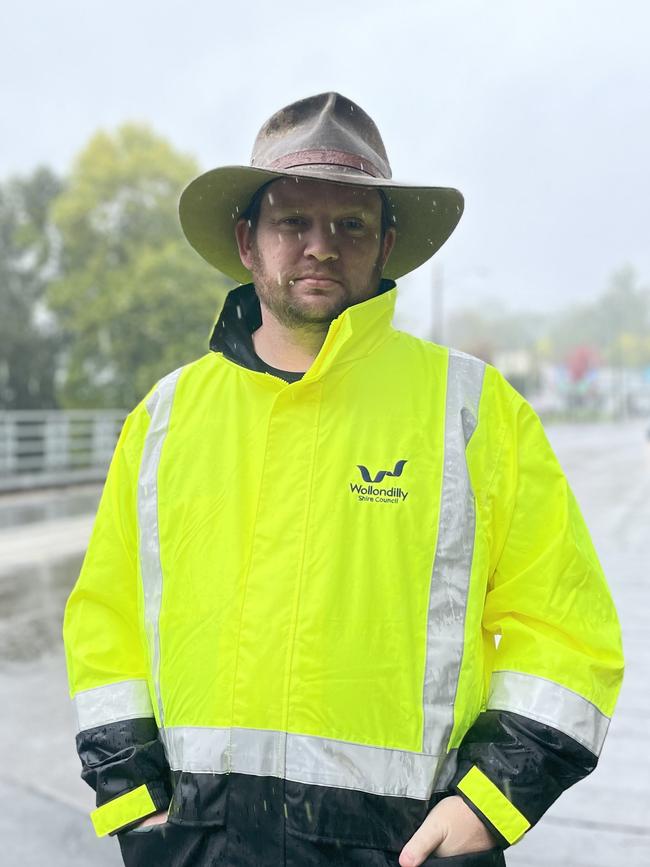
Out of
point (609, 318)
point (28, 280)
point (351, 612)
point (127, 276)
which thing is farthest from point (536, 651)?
point (609, 318)

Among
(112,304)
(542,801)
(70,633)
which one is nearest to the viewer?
(542,801)

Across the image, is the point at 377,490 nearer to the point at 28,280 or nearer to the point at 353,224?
the point at 353,224

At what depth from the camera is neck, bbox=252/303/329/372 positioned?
1903mm

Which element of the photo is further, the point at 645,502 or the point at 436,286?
the point at 436,286

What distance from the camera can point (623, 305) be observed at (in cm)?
14438

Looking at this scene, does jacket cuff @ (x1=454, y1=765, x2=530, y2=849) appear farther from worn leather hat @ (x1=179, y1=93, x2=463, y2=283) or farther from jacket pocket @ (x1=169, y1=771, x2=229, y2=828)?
worn leather hat @ (x1=179, y1=93, x2=463, y2=283)

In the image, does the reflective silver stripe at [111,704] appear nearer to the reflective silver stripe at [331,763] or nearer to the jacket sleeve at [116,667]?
the jacket sleeve at [116,667]

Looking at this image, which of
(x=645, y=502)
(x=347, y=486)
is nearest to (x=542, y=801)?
(x=347, y=486)

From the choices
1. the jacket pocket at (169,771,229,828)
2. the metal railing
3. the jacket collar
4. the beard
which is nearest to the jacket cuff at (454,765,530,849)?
the jacket pocket at (169,771,229,828)

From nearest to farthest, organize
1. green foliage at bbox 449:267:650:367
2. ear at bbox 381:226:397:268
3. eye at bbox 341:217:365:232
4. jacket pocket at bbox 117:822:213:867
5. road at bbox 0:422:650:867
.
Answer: jacket pocket at bbox 117:822:213:867 < eye at bbox 341:217:365:232 < ear at bbox 381:226:397:268 < road at bbox 0:422:650:867 < green foliage at bbox 449:267:650:367

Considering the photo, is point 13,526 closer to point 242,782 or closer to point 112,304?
point 242,782

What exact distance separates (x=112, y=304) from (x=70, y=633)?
24318 millimetres

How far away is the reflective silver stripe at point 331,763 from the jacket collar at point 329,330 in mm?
607

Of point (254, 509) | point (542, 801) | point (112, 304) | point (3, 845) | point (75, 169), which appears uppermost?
point (75, 169)
